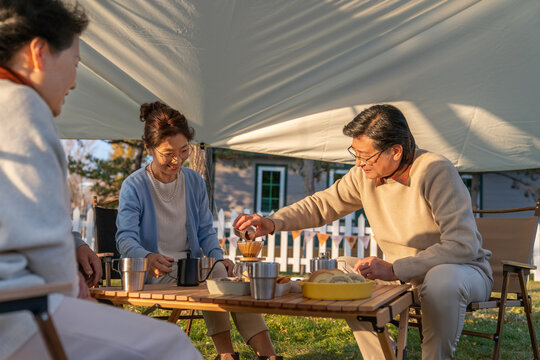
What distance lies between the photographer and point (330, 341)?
14.7ft

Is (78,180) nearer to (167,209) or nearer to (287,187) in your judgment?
(287,187)

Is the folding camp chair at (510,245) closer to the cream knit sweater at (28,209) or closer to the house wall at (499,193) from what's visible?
the cream knit sweater at (28,209)

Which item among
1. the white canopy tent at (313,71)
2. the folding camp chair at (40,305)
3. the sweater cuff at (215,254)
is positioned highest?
the white canopy tent at (313,71)

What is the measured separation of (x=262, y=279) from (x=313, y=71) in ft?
8.20

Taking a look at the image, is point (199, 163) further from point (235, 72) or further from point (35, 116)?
point (35, 116)

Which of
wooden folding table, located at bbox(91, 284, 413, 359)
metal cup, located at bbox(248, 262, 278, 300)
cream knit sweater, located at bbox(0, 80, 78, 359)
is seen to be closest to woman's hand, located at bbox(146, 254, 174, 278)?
wooden folding table, located at bbox(91, 284, 413, 359)

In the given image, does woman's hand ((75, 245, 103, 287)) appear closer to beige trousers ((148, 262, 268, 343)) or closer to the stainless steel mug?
beige trousers ((148, 262, 268, 343))

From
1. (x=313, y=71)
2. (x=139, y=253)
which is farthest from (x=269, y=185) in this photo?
(x=139, y=253)

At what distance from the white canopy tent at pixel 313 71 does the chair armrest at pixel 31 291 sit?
9.09 ft

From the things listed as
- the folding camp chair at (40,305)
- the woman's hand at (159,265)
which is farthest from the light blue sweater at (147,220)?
the folding camp chair at (40,305)

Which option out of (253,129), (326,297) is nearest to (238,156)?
(253,129)

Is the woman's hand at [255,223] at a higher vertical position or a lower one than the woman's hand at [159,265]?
higher

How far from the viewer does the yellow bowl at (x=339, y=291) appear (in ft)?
7.32

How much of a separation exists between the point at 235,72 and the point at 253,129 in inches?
30.2
